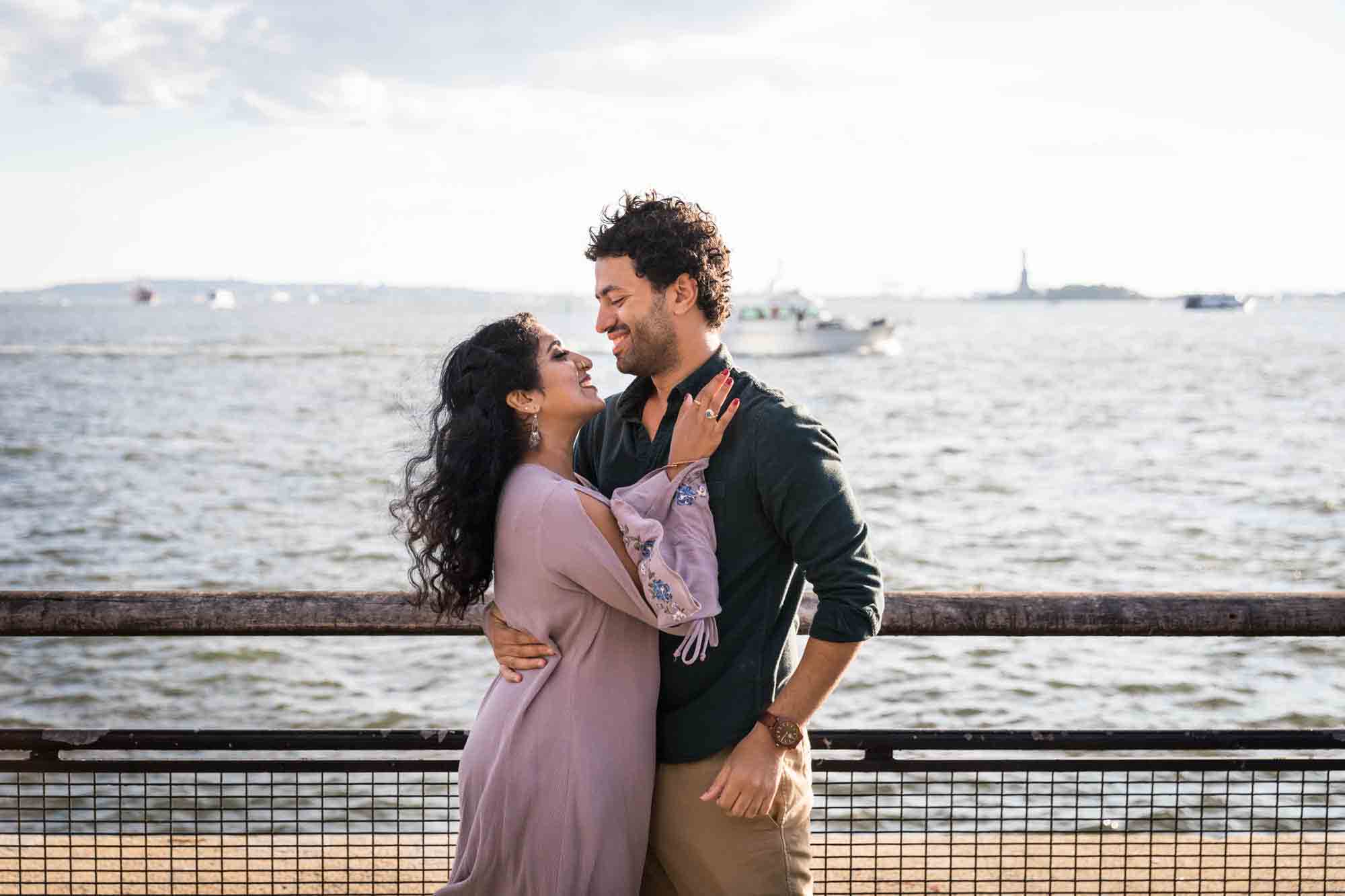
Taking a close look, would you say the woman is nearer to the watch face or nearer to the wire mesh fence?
the watch face

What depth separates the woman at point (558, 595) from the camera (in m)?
2.46

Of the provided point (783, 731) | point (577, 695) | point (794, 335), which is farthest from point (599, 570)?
point (794, 335)

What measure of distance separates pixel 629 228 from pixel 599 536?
648 millimetres

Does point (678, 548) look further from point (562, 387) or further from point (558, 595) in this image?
point (562, 387)

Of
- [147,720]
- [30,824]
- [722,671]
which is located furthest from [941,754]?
[147,720]

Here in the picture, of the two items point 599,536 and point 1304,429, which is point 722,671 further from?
point 1304,429

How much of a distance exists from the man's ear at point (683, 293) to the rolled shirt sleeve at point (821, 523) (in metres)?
0.34

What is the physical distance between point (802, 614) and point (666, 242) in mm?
946

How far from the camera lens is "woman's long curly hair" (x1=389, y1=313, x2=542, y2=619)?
255cm

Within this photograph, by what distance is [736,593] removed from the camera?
2.59m

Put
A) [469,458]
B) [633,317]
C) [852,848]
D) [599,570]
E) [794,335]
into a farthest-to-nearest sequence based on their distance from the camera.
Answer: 1. [794,335]
2. [852,848]
3. [633,317]
4. [469,458]
5. [599,570]

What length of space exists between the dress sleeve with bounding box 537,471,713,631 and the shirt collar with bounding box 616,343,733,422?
335 mm

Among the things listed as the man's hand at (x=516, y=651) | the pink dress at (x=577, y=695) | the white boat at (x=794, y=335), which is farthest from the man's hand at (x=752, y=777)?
the white boat at (x=794, y=335)

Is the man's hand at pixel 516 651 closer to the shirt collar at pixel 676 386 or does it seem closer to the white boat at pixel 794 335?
the shirt collar at pixel 676 386
